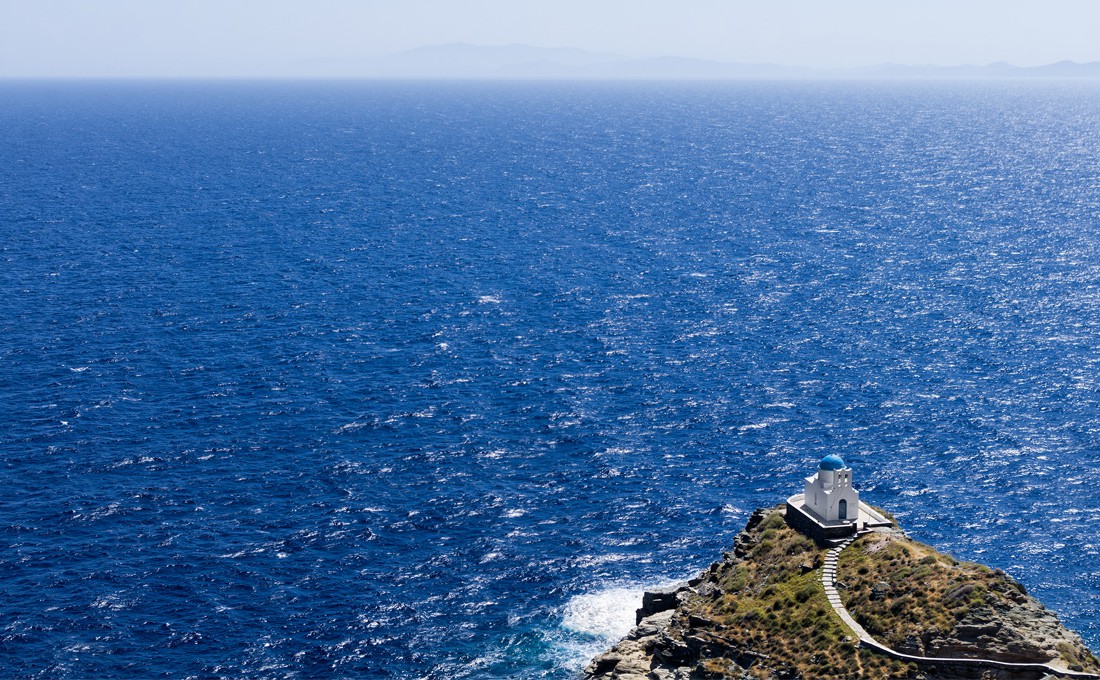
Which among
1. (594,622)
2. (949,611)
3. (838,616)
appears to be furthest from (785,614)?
(594,622)

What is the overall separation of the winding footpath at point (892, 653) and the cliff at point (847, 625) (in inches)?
2.7

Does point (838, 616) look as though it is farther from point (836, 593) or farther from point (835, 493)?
point (835, 493)

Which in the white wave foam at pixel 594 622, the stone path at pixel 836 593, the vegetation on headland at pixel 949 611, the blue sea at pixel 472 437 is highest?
the vegetation on headland at pixel 949 611

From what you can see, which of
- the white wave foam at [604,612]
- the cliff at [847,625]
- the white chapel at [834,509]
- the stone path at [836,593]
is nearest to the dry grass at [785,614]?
the cliff at [847,625]

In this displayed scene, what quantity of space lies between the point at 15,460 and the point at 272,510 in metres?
26.6

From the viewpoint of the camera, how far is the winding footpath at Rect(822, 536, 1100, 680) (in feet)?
189

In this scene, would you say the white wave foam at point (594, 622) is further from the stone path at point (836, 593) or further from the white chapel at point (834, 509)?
the stone path at point (836, 593)

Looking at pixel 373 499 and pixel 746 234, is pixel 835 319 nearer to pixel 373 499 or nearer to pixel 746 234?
pixel 746 234

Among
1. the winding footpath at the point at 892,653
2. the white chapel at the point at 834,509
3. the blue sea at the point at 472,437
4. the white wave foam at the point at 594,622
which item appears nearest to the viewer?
the winding footpath at the point at 892,653

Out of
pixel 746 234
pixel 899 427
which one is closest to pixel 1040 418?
pixel 899 427

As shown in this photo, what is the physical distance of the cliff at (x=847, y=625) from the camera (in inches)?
2351

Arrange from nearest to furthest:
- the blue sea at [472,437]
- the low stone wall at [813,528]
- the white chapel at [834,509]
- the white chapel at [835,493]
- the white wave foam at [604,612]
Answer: the low stone wall at [813,528] → the white chapel at [834,509] → the white chapel at [835,493] → the white wave foam at [604,612] → the blue sea at [472,437]

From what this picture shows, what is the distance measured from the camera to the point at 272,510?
93688 mm

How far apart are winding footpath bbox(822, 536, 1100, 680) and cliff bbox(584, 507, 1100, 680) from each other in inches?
2.7
